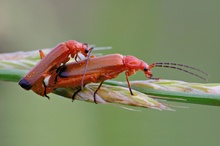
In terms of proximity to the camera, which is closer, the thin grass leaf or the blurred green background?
the thin grass leaf

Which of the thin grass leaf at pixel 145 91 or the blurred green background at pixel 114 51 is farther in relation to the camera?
the blurred green background at pixel 114 51

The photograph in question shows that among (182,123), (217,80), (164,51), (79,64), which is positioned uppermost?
(79,64)

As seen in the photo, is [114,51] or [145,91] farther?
[114,51]

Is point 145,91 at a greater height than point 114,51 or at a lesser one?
greater

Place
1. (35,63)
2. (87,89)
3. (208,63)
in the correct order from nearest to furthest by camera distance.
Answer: (87,89), (35,63), (208,63)

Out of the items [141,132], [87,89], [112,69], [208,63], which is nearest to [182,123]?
[141,132]
